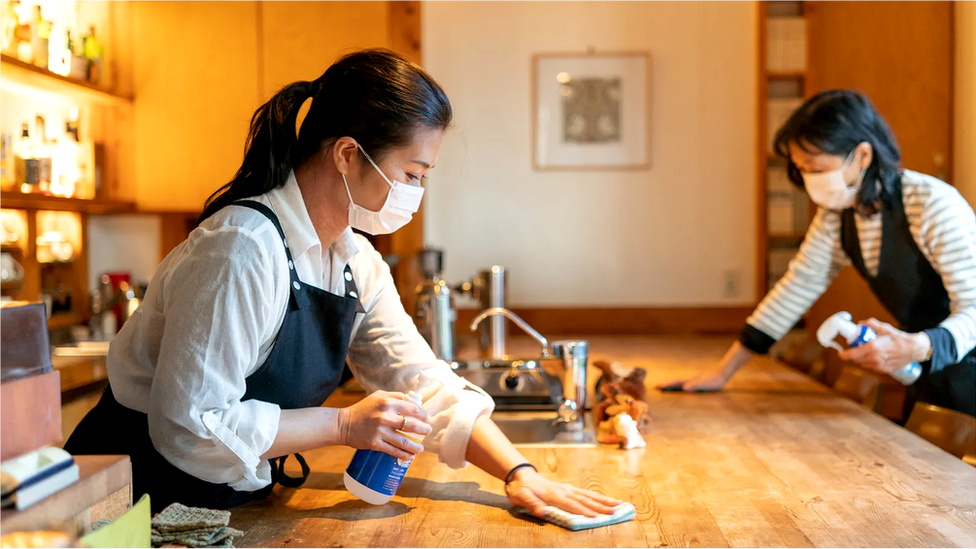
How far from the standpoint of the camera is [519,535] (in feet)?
4.20

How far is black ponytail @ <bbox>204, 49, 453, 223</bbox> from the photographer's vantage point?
1382 millimetres

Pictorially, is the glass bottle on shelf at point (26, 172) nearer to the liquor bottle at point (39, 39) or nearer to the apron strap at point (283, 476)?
the liquor bottle at point (39, 39)

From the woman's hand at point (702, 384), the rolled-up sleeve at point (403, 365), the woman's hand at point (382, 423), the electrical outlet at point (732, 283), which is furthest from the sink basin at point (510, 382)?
the electrical outlet at point (732, 283)

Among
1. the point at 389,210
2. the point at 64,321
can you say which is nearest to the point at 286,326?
the point at 389,210

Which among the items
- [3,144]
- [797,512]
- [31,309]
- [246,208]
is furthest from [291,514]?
[3,144]

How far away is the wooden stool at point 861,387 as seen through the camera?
8.15ft

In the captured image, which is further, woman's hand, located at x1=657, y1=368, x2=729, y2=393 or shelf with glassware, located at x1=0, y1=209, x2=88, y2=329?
shelf with glassware, located at x1=0, y1=209, x2=88, y2=329

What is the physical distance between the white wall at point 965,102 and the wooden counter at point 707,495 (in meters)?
1.14

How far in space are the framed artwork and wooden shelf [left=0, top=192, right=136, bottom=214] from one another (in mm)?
1874

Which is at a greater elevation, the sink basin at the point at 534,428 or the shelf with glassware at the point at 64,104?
the shelf with glassware at the point at 64,104

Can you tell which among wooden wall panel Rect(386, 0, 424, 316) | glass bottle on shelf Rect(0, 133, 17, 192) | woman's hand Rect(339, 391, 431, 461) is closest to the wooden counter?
woman's hand Rect(339, 391, 431, 461)

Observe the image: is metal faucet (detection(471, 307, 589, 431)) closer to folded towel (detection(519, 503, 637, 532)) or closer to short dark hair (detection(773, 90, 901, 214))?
folded towel (detection(519, 503, 637, 532))

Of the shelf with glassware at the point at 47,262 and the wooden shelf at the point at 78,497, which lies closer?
the wooden shelf at the point at 78,497

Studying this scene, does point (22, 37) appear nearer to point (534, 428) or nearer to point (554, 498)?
point (534, 428)
